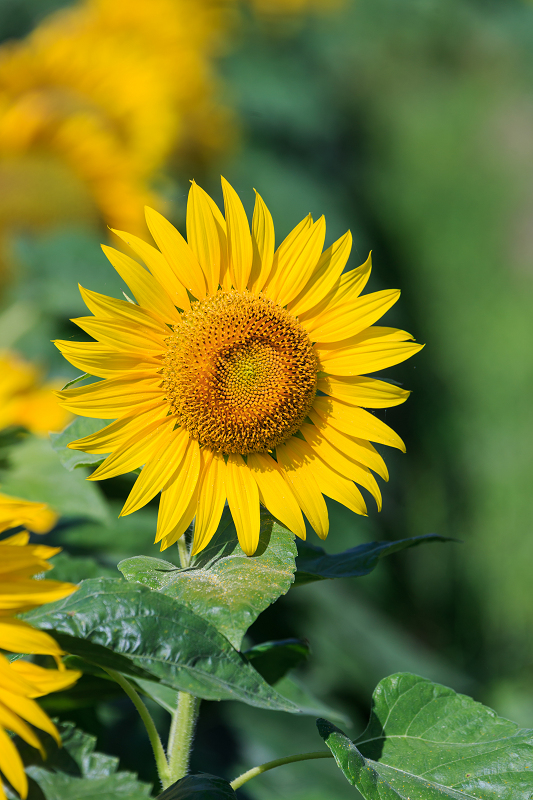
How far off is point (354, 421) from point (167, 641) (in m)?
0.22

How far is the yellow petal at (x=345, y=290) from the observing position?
0.58m

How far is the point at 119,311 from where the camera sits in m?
0.54

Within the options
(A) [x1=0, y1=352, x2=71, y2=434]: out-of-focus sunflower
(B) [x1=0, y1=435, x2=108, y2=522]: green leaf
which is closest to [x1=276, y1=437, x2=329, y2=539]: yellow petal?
(B) [x1=0, y1=435, x2=108, y2=522]: green leaf

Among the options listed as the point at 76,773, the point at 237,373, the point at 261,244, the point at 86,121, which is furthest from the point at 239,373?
the point at 86,121

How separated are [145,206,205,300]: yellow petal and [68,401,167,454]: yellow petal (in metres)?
0.10

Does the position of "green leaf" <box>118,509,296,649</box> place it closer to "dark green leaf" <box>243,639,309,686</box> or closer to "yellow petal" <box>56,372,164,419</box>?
"yellow petal" <box>56,372,164,419</box>

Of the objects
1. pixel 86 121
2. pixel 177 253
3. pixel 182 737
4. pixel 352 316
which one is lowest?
pixel 182 737

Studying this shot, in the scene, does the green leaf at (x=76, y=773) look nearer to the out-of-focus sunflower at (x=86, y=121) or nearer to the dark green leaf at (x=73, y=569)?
the dark green leaf at (x=73, y=569)

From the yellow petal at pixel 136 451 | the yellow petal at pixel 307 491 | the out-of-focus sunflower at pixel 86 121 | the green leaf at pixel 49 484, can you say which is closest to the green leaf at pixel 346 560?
the yellow petal at pixel 307 491

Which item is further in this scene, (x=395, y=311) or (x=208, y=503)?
(x=395, y=311)

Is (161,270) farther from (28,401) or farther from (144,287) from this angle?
(28,401)

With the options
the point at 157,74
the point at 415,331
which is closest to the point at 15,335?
the point at 157,74

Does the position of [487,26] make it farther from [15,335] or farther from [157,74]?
[15,335]

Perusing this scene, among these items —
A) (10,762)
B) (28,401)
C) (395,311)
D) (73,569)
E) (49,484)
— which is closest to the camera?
(10,762)
